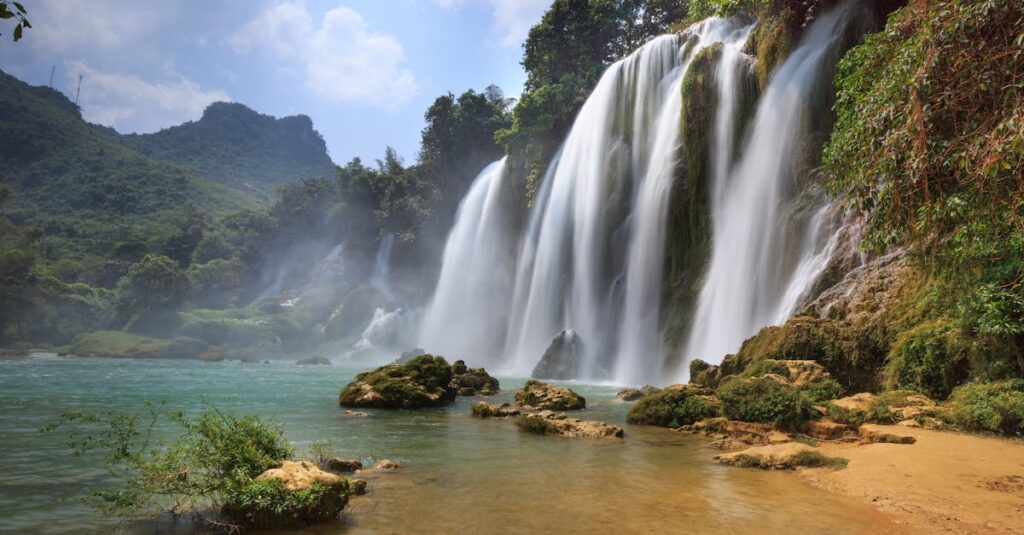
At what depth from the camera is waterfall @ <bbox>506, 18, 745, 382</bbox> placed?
25641 millimetres

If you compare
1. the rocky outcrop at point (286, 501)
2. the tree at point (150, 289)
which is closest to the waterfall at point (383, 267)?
the tree at point (150, 289)

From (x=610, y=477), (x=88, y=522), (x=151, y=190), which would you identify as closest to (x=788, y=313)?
(x=610, y=477)

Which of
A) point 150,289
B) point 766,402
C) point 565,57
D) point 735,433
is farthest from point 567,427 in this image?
point 150,289

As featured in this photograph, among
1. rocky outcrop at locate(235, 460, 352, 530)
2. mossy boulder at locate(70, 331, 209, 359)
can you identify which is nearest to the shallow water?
rocky outcrop at locate(235, 460, 352, 530)

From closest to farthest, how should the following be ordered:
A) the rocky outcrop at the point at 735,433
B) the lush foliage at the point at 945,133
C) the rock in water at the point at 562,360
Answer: the lush foliage at the point at 945,133 < the rocky outcrop at the point at 735,433 < the rock in water at the point at 562,360

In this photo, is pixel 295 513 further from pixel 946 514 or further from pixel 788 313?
pixel 788 313

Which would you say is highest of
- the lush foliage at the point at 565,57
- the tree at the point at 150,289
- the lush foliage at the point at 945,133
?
the lush foliage at the point at 565,57

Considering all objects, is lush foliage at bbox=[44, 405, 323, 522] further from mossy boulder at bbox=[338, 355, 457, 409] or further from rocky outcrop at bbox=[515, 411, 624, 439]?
mossy boulder at bbox=[338, 355, 457, 409]

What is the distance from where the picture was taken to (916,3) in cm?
696

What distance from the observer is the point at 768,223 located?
64.1 ft

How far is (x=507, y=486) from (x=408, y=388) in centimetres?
959

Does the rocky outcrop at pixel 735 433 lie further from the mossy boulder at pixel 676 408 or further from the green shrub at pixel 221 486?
the green shrub at pixel 221 486

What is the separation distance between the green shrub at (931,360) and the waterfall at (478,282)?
2980 centimetres

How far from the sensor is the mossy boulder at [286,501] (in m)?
4.91
